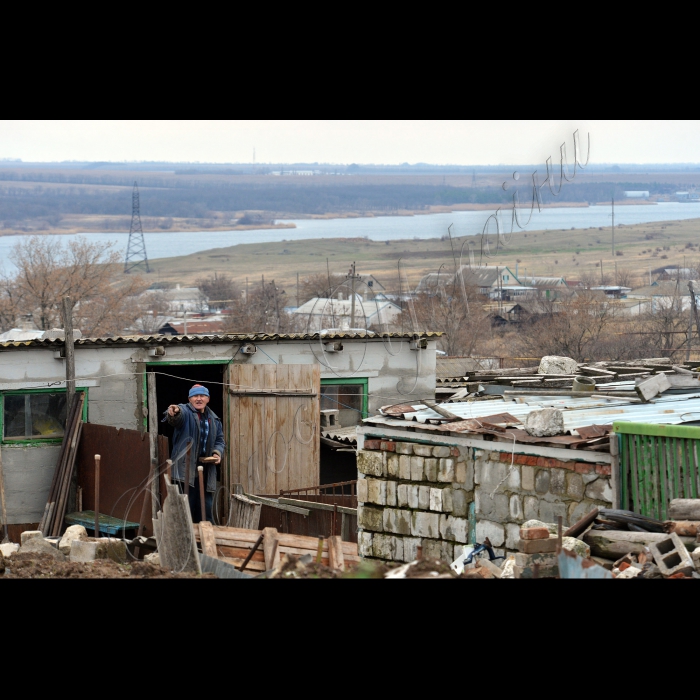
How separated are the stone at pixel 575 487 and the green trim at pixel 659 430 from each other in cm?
51

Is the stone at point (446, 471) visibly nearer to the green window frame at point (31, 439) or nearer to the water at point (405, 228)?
the green window frame at point (31, 439)

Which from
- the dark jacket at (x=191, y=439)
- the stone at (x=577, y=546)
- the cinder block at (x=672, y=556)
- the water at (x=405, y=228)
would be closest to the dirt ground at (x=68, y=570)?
the stone at (x=577, y=546)

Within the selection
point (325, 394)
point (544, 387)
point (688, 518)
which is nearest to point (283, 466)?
point (325, 394)

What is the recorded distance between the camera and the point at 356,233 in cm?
18012

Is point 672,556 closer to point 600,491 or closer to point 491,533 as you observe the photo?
point 600,491

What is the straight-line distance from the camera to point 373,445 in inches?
378

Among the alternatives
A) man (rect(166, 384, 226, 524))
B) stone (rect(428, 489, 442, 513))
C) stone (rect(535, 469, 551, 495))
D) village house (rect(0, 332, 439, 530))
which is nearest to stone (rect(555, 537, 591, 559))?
stone (rect(535, 469, 551, 495))

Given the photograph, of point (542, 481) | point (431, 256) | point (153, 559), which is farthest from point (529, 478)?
point (431, 256)

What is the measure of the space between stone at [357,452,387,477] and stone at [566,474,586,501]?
1971 mm

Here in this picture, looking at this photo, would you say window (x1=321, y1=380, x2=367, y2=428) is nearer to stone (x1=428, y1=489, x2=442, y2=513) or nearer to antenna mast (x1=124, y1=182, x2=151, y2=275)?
stone (x1=428, y1=489, x2=442, y2=513)

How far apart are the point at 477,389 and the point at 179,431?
12.6 feet

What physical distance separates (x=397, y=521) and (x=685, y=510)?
309 cm

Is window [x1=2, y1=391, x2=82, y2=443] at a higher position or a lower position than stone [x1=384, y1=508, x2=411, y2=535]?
higher

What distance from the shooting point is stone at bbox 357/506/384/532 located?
31.2 feet
